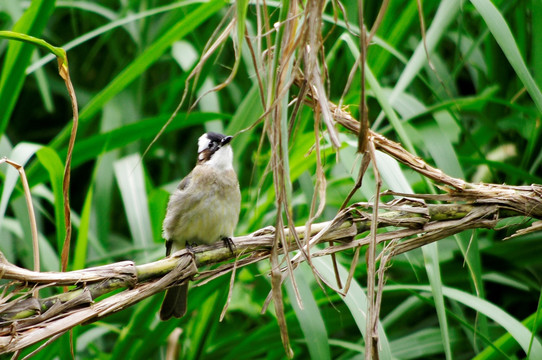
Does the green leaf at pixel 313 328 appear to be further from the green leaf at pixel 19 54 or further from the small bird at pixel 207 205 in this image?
the green leaf at pixel 19 54

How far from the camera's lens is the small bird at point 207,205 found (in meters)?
2.71

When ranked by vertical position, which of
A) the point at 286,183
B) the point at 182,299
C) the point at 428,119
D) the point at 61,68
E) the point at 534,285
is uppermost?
the point at 61,68

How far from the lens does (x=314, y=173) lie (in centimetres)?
270

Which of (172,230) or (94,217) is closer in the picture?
(172,230)

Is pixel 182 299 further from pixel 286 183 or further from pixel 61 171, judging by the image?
pixel 286 183

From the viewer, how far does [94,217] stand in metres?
3.33

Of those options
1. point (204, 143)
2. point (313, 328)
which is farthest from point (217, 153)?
point (313, 328)

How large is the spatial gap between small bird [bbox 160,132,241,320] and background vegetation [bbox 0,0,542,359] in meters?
0.08

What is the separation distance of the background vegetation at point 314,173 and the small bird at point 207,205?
8 cm

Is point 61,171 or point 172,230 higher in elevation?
point 61,171

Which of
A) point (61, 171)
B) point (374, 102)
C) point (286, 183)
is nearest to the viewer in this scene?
point (286, 183)

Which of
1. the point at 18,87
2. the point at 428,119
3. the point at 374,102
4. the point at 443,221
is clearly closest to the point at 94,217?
the point at 18,87

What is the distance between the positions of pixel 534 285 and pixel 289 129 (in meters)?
1.85

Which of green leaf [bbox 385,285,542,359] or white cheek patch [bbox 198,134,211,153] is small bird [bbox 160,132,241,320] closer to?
white cheek patch [bbox 198,134,211,153]
